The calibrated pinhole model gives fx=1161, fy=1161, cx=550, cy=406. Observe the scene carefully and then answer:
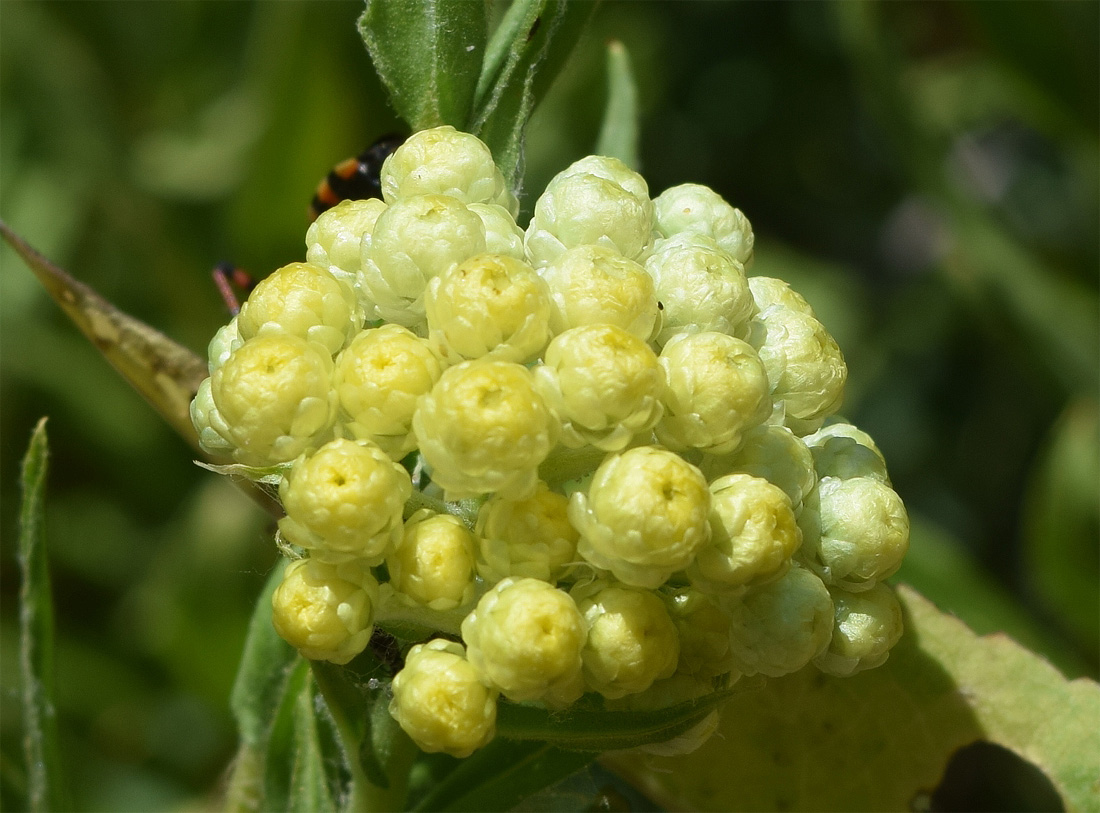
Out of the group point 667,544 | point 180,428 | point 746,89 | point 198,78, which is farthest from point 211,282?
point 667,544

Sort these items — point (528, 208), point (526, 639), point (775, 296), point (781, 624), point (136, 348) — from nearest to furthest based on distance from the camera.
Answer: point (526, 639)
point (781, 624)
point (775, 296)
point (136, 348)
point (528, 208)

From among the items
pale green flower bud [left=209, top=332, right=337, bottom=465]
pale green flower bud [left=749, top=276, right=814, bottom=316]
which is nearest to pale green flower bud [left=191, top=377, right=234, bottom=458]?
pale green flower bud [left=209, top=332, right=337, bottom=465]

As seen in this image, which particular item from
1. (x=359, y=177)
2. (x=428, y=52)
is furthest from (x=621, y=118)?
(x=428, y=52)

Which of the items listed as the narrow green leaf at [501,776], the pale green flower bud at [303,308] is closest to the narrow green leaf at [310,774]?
Answer: the narrow green leaf at [501,776]

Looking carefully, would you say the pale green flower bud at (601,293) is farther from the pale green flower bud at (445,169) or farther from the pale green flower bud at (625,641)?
the pale green flower bud at (625,641)

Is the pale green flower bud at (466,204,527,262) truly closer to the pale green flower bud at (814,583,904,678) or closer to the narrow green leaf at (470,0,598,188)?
the narrow green leaf at (470,0,598,188)

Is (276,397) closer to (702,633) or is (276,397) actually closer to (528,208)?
(702,633)
